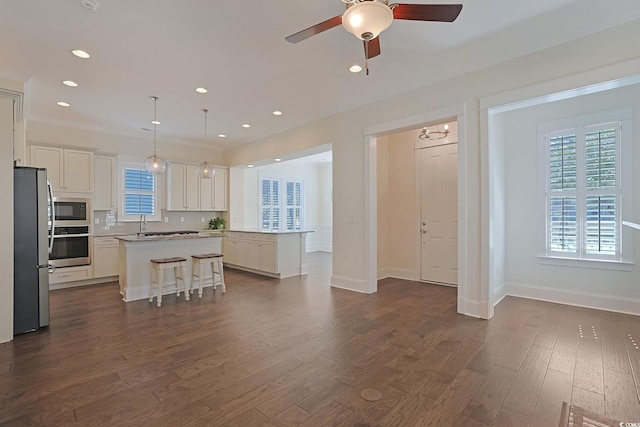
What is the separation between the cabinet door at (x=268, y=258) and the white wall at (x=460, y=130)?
1.35 m

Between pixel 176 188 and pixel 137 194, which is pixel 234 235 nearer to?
pixel 176 188

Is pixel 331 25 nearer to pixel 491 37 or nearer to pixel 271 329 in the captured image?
pixel 491 37

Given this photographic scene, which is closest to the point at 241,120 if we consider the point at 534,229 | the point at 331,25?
the point at 331,25

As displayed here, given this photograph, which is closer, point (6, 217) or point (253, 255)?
point (6, 217)

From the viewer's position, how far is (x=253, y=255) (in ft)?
21.9

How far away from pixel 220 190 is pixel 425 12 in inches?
264

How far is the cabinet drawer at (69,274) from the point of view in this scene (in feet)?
17.4

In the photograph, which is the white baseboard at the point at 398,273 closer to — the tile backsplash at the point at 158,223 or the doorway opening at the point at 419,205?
the doorway opening at the point at 419,205

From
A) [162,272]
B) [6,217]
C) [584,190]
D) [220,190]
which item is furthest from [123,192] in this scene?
[584,190]

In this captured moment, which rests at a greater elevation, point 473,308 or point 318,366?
point 473,308

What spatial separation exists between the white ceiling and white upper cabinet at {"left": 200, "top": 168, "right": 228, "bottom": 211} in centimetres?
265

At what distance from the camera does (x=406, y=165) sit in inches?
237

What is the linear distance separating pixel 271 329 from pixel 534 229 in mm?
4023

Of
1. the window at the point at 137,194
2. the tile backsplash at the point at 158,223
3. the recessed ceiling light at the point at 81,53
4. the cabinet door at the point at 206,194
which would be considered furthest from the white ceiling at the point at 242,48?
the cabinet door at the point at 206,194
